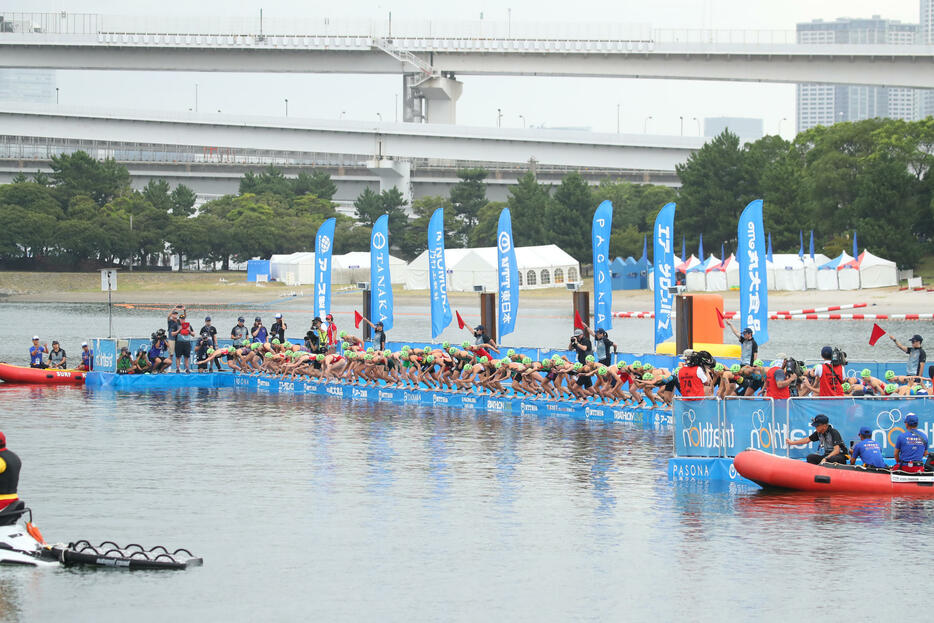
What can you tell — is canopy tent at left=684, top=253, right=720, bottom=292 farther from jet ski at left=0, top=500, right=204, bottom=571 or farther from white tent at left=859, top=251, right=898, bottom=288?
jet ski at left=0, top=500, right=204, bottom=571

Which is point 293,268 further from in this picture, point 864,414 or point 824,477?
point 824,477

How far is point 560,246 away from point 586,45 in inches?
608

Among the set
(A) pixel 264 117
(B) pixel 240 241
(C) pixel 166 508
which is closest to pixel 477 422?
(C) pixel 166 508

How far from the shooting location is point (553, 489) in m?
20.9

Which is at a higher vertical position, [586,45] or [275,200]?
[586,45]

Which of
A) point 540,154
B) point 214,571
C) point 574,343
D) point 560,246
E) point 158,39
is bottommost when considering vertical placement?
point 214,571

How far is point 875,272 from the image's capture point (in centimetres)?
7781

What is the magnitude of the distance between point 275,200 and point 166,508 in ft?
314

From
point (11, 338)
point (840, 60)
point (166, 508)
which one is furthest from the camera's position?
point (840, 60)

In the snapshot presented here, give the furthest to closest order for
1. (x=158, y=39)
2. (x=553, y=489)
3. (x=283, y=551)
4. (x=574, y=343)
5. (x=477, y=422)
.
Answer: (x=158, y=39)
(x=574, y=343)
(x=477, y=422)
(x=553, y=489)
(x=283, y=551)

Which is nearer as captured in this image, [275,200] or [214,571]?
[214,571]

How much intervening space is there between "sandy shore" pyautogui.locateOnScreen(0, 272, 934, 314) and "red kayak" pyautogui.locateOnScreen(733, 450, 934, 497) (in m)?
55.8

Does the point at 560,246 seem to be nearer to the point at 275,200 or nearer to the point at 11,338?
the point at 275,200

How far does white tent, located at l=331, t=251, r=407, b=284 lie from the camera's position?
9906 centimetres
